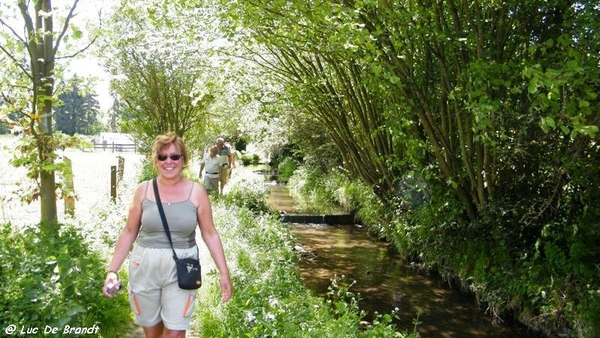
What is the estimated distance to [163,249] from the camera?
3488mm

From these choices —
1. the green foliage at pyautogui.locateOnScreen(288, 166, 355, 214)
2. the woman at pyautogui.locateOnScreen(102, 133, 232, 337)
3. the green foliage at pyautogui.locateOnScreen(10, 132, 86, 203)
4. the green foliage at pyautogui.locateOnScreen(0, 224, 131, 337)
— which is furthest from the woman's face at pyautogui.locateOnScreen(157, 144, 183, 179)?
the green foliage at pyautogui.locateOnScreen(288, 166, 355, 214)

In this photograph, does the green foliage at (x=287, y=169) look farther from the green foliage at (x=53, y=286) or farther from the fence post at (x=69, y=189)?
the green foliage at (x=53, y=286)

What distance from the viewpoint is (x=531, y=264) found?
7.48 metres

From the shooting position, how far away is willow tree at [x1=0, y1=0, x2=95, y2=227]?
19.0 ft

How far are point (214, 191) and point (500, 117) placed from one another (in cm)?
918

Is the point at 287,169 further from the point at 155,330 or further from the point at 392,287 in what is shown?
the point at 155,330

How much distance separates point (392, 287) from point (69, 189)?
564 cm

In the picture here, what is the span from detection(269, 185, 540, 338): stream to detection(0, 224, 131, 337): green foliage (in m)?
2.70

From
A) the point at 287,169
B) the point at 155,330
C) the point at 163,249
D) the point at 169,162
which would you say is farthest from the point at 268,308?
the point at 287,169

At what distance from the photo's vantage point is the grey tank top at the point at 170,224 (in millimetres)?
3477

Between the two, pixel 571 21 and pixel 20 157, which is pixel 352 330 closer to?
pixel 20 157

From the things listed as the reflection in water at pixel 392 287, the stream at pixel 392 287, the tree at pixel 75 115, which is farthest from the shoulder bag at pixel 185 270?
the tree at pixel 75 115

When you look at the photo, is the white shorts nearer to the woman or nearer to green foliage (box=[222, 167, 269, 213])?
the woman

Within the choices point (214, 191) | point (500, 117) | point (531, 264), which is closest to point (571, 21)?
point (500, 117)
